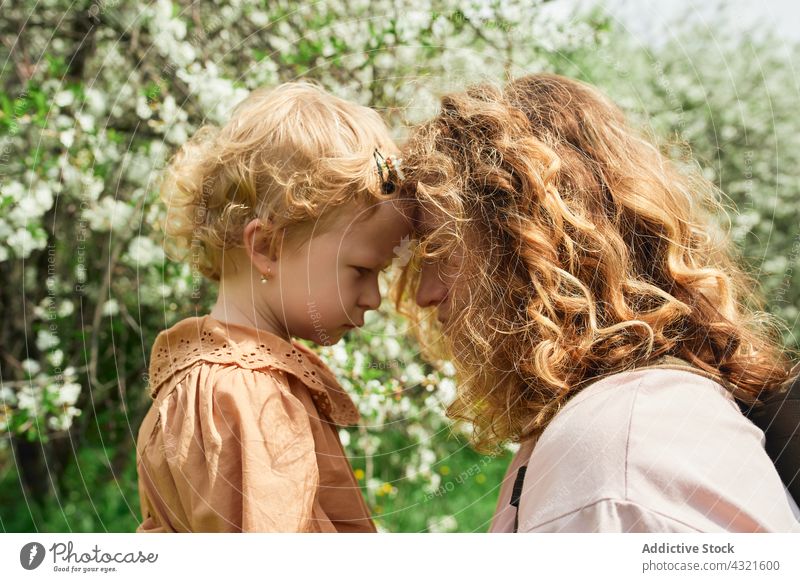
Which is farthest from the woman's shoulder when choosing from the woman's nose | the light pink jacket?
A: the woman's nose

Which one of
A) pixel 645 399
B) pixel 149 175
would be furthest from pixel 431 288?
pixel 149 175

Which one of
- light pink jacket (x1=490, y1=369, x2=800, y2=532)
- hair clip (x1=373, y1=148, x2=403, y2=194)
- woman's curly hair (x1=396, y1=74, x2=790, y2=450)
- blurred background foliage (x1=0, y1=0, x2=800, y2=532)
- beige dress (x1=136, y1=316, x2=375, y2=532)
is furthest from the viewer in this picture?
blurred background foliage (x1=0, y1=0, x2=800, y2=532)

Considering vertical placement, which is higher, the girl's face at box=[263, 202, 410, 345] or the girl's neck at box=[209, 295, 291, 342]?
the girl's face at box=[263, 202, 410, 345]

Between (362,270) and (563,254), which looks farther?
(362,270)

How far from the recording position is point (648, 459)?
0.62 metres

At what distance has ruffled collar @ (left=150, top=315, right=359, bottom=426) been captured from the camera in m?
0.93

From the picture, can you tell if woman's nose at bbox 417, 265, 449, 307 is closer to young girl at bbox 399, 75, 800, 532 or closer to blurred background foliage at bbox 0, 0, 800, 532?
young girl at bbox 399, 75, 800, 532

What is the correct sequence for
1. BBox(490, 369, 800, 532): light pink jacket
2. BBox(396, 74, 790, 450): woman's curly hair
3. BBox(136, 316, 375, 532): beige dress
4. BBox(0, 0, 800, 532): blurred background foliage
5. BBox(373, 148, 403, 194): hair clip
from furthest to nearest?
BBox(0, 0, 800, 532): blurred background foliage, BBox(373, 148, 403, 194): hair clip, BBox(136, 316, 375, 532): beige dress, BBox(396, 74, 790, 450): woman's curly hair, BBox(490, 369, 800, 532): light pink jacket

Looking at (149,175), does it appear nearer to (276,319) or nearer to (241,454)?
(276,319)

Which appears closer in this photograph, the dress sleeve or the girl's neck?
the dress sleeve

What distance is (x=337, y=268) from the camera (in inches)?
38.6

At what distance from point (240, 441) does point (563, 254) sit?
1.42 ft

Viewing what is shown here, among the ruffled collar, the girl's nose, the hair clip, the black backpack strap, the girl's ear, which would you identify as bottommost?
the black backpack strap
